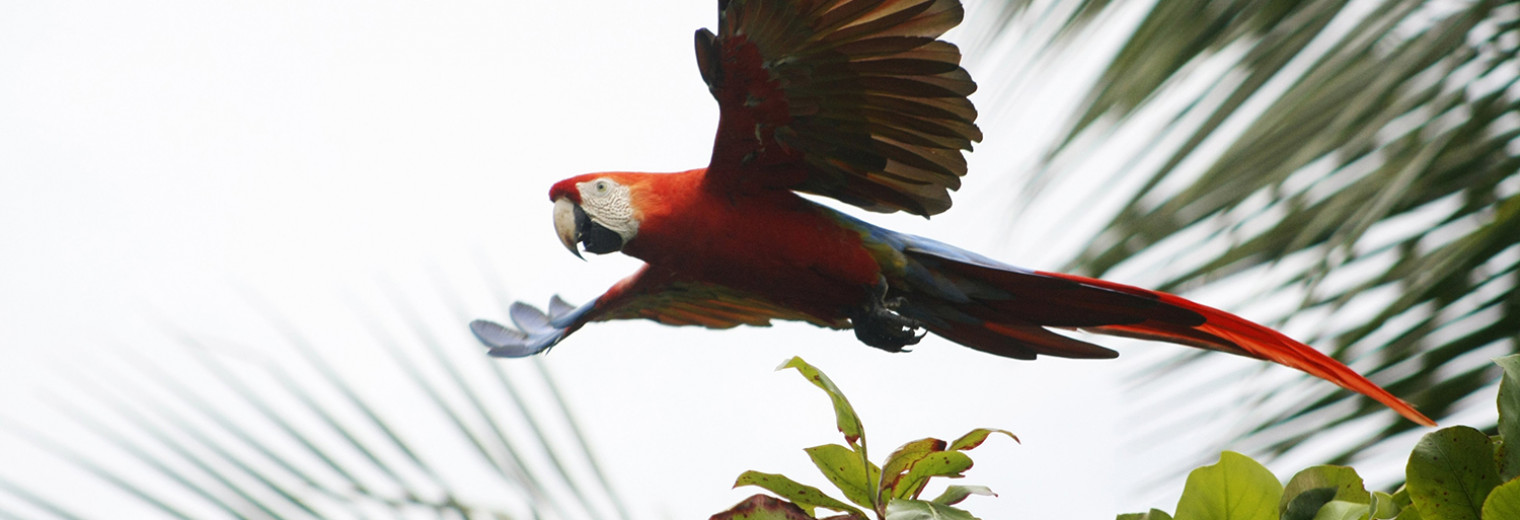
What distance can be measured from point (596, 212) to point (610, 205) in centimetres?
1

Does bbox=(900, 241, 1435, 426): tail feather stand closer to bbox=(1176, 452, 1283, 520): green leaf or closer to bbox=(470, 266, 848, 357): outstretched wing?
bbox=(470, 266, 848, 357): outstretched wing

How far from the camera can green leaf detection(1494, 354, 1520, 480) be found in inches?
15.9

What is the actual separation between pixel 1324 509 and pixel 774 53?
23.9 inches

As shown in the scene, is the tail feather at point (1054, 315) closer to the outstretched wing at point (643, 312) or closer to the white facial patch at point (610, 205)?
the outstretched wing at point (643, 312)

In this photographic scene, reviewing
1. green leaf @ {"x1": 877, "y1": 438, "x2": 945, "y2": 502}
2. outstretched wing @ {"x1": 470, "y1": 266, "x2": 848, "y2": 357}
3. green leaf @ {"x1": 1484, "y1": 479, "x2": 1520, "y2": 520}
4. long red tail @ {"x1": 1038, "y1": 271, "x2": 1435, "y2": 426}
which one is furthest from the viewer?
outstretched wing @ {"x1": 470, "y1": 266, "x2": 848, "y2": 357}

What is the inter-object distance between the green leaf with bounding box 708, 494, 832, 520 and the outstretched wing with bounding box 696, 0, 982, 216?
0.49m

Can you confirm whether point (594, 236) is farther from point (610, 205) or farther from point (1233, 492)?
point (1233, 492)

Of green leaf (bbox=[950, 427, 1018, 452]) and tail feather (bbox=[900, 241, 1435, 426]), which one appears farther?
tail feather (bbox=[900, 241, 1435, 426])

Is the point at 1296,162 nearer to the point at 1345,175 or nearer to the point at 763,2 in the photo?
the point at 1345,175

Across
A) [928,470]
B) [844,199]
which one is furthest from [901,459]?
[844,199]

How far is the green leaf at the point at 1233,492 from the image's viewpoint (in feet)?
1.34

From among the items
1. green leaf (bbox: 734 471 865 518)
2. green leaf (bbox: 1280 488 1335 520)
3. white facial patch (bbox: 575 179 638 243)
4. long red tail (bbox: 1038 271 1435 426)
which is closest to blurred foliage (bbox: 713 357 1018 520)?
green leaf (bbox: 734 471 865 518)

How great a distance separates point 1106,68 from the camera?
0.97 meters

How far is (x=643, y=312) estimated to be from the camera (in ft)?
3.99
